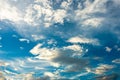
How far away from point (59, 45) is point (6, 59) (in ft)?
38.0

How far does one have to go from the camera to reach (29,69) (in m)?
42.1

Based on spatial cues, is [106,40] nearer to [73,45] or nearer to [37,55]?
[73,45]

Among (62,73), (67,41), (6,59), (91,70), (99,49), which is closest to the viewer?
(67,41)

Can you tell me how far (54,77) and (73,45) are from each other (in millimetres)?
16575

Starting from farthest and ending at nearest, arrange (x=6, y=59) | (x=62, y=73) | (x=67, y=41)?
1. (x=62, y=73)
2. (x=6, y=59)
3. (x=67, y=41)

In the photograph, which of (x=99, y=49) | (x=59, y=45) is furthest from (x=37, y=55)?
(x=99, y=49)

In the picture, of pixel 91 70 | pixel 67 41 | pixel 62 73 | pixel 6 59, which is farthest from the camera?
pixel 62 73

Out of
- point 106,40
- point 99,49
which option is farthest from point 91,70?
point 106,40

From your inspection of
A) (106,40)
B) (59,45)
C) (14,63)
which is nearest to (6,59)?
(14,63)

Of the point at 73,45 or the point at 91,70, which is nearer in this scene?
the point at 73,45

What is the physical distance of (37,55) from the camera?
35.8 meters

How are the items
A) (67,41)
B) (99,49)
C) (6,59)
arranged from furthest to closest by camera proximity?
(6,59)
(99,49)
(67,41)

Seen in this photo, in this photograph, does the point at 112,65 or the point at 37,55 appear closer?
the point at 37,55

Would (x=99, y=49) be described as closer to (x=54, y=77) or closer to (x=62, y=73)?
(x=62, y=73)
